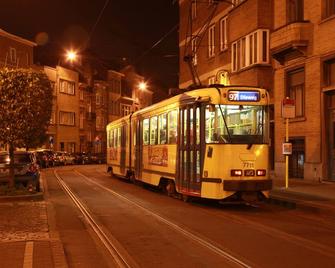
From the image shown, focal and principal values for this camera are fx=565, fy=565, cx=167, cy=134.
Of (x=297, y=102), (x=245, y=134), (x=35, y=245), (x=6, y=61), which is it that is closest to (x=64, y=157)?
(x=6, y=61)

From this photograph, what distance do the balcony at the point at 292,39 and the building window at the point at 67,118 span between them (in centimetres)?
4658

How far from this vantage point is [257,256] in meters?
9.02

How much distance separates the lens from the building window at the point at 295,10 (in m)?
24.4

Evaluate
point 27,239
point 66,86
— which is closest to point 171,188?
point 27,239

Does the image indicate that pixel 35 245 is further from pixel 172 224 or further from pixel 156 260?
pixel 172 224

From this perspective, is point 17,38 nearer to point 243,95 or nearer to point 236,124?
point 243,95

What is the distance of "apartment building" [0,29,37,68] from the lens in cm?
5554

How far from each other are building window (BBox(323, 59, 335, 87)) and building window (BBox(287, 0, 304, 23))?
9.37 feet

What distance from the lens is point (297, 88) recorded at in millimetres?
24609

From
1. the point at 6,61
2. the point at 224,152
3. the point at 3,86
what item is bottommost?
the point at 224,152

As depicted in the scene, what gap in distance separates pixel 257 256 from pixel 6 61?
2008 inches

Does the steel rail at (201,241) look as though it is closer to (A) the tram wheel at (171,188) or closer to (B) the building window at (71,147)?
(A) the tram wheel at (171,188)

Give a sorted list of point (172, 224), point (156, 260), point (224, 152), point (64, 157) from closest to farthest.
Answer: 1. point (156, 260)
2. point (172, 224)
3. point (224, 152)
4. point (64, 157)

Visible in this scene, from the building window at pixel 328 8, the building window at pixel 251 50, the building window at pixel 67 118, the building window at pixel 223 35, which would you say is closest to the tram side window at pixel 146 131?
the building window at pixel 251 50
